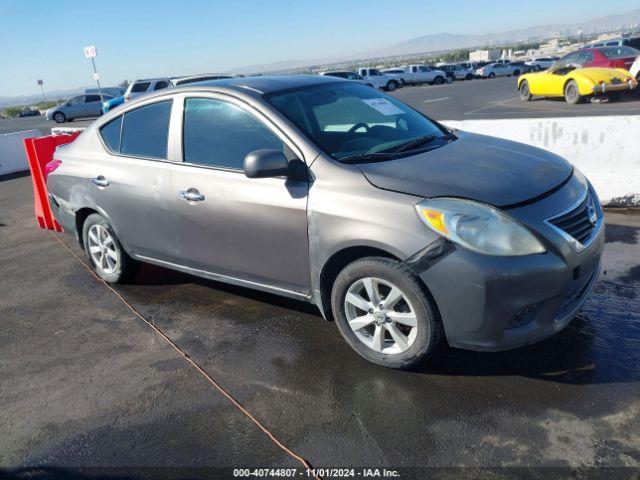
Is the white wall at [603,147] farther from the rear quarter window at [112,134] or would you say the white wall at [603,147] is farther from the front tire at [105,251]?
the front tire at [105,251]

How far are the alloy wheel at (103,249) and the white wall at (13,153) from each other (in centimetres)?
955

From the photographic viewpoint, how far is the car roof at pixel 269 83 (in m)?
3.83

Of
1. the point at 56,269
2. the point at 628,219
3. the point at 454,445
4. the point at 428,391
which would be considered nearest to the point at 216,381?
the point at 428,391

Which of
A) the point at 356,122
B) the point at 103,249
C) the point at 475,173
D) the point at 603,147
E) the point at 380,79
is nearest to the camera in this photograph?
the point at 475,173

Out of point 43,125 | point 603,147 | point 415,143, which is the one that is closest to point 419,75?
point 43,125

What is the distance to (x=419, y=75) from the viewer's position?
42438mm

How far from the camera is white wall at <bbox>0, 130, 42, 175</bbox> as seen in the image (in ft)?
42.0

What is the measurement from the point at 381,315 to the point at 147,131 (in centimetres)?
250

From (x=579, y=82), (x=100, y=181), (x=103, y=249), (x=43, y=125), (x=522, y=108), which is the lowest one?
(x=522, y=108)

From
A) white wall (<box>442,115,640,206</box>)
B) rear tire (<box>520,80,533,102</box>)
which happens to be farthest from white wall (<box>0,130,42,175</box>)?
rear tire (<box>520,80,533,102</box>)

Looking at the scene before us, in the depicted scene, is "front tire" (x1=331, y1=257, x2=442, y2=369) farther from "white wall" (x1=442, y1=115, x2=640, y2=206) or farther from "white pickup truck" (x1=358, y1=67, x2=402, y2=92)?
"white pickup truck" (x1=358, y1=67, x2=402, y2=92)

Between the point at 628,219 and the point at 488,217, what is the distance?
3.62 m

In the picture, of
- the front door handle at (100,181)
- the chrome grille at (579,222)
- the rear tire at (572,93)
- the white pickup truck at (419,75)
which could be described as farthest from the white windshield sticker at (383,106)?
the white pickup truck at (419,75)

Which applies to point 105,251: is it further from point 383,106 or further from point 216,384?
point 383,106
